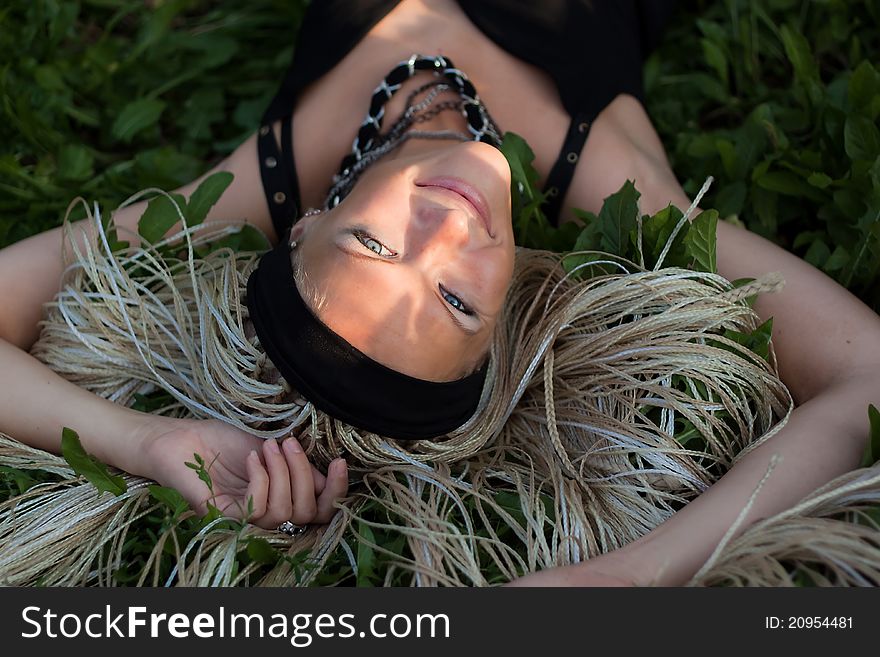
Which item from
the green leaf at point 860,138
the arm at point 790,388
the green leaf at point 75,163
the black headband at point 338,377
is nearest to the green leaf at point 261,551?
the black headband at point 338,377

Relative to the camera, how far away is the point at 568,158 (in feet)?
7.80

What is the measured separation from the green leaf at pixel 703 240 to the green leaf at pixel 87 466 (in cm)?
139

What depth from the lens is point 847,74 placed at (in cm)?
279

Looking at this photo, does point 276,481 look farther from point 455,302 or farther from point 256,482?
point 455,302

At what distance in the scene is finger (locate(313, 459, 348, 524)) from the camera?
6.19 ft

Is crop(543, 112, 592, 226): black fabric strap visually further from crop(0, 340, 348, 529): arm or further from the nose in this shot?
crop(0, 340, 348, 529): arm

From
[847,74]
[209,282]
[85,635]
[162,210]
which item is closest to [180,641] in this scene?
[85,635]

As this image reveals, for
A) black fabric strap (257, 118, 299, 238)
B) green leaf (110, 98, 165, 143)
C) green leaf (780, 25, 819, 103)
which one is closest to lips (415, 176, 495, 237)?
black fabric strap (257, 118, 299, 238)

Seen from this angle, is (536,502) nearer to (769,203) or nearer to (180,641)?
(180,641)

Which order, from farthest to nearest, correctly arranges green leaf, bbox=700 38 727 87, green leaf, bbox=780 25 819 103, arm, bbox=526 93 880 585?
green leaf, bbox=700 38 727 87, green leaf, bbox=780 25 819 103, arm, bbox=526 93 880 585

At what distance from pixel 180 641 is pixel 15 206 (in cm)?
170

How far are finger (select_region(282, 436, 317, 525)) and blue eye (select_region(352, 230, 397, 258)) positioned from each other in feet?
1.43

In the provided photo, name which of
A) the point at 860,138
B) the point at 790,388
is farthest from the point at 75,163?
the point at 860,138

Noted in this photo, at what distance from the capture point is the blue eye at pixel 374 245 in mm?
1772
